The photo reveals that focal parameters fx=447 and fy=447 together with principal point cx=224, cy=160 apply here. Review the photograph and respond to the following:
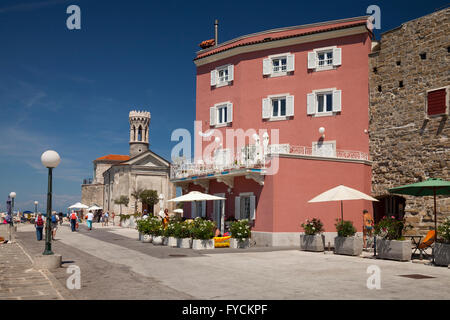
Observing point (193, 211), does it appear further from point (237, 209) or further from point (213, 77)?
point (213, 77)

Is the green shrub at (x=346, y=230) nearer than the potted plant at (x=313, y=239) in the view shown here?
Yes

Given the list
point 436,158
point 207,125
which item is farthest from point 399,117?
point 207,125

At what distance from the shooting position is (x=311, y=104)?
83.7 feet

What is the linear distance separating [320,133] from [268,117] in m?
3.38

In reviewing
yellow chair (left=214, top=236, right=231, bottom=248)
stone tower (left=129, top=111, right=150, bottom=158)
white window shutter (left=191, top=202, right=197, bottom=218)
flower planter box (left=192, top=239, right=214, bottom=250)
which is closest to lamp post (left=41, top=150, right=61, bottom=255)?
flower planter box (left=192, top=239, right=214, bottom=250)

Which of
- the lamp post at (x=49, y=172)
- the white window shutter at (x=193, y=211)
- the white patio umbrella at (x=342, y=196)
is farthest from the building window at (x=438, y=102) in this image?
the lamp post at (x=49, y=172)

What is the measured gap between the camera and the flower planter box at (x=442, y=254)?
13188 millimetres

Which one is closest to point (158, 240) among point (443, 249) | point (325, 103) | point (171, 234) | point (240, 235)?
point (171, 234)

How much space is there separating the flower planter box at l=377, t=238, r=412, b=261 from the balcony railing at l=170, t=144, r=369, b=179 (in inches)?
284

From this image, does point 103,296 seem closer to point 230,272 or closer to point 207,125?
point 230,272

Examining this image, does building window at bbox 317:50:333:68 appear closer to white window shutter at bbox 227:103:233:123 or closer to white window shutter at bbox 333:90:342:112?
white window shutter at bbox 333:90:342:112

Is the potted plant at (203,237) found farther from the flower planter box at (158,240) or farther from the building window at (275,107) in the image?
the building window at (275,107)

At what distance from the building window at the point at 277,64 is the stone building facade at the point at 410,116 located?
15.7ft
